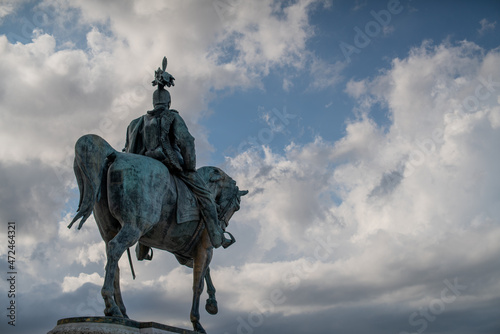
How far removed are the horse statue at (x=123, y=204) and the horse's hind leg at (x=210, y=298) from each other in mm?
966

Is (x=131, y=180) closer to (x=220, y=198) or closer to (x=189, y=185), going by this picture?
(x=189, y=185)

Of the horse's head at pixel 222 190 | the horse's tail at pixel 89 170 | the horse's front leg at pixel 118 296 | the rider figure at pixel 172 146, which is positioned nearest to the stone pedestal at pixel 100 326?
the horse's front leg at pixel 118 296

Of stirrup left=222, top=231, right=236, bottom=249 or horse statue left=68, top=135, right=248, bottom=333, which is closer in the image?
horse statue left=68, top=135, right=248, bottom=333

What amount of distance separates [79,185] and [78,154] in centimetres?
60

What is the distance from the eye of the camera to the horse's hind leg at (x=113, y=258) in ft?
32.5

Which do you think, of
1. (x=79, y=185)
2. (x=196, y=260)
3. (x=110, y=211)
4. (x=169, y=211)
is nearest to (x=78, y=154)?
(x=79, y=185)

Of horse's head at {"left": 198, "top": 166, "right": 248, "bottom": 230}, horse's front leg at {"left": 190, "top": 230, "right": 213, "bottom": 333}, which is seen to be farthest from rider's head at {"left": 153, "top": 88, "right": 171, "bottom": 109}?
horse's front leg at {"left": 190, "top": 230, "right": 213, "bottom": 333}

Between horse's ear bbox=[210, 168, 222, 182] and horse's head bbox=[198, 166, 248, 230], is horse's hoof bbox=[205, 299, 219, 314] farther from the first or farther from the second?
horse's ear bbox=[210, 168, 222, 182]

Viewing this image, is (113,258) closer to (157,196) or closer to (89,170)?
(157,196)

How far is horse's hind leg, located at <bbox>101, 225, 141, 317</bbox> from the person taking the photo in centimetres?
991

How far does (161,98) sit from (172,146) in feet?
3.78

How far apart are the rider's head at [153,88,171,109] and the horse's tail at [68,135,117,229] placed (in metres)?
2.33

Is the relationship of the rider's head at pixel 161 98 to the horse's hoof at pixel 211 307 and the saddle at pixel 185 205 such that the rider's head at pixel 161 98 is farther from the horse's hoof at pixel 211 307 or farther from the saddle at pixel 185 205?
the horse's hoof at pixel 211 307

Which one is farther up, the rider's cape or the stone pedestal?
the rider's cape
